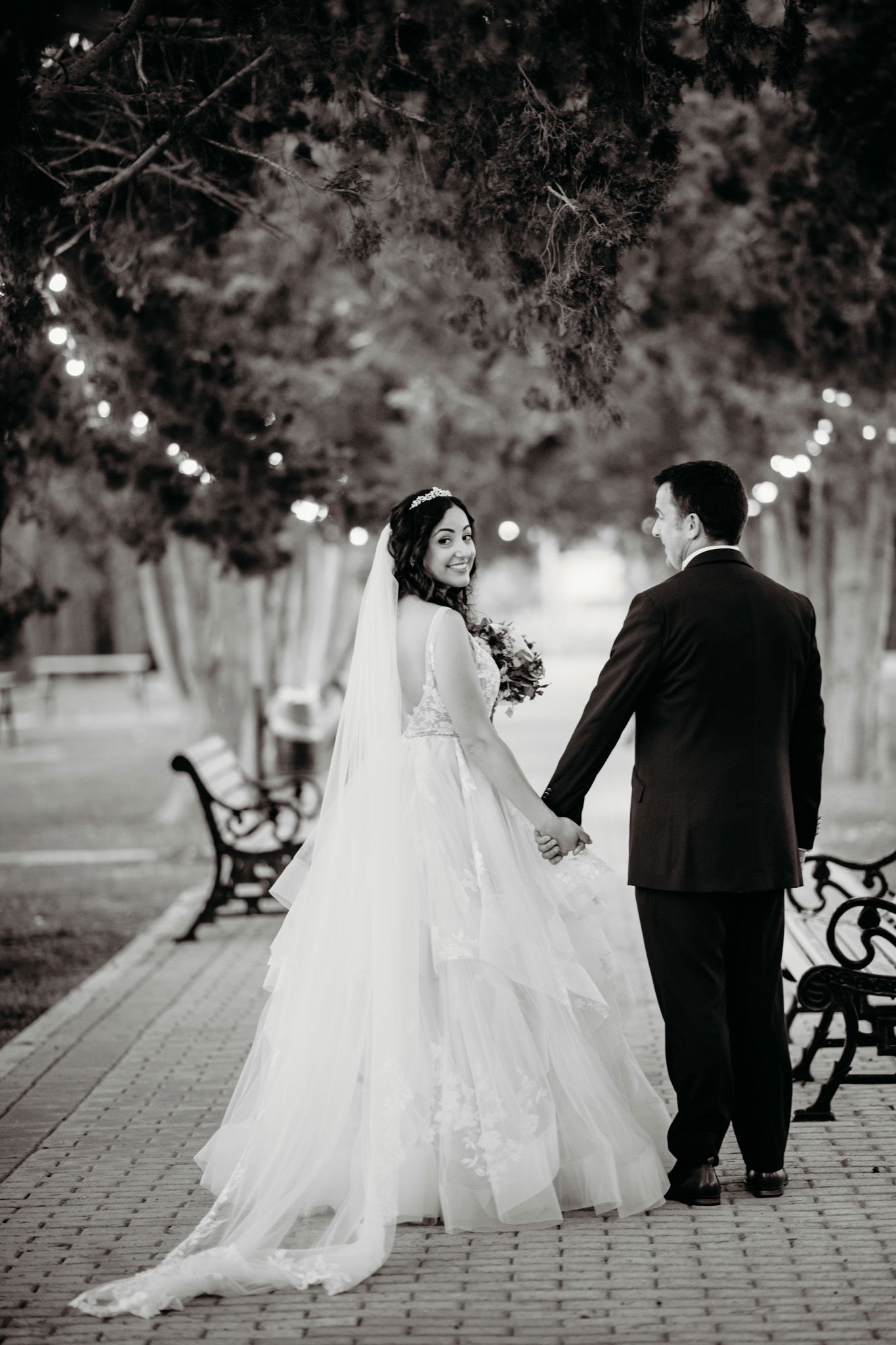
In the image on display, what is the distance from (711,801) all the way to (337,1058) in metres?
1.47

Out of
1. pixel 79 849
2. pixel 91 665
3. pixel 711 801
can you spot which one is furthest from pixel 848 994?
pixel 91 665

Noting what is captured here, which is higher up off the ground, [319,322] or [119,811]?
[319,322]

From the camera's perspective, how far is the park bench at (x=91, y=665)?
→ 42.7 metres

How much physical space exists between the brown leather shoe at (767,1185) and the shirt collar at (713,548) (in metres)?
2.00

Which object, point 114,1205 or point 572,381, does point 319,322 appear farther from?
point 114,1205

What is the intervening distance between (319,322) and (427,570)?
10.5 metres

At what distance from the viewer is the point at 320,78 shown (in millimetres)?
5652

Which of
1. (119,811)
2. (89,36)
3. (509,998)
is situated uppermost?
(89,36)

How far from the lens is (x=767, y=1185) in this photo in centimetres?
484

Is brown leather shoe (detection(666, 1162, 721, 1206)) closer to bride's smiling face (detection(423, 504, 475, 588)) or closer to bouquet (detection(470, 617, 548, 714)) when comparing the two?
bouquet (detection(470, 617, 548, 714))

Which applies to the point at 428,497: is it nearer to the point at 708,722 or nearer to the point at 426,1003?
the point at 708,722

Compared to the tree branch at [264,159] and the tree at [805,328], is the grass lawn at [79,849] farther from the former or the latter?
the tree at [805,328]

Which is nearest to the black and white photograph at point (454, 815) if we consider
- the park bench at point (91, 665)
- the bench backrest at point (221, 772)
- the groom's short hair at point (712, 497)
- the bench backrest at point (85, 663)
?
the groom's short hair at point (712, 497)

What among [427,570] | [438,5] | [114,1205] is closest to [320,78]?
[438,5]
